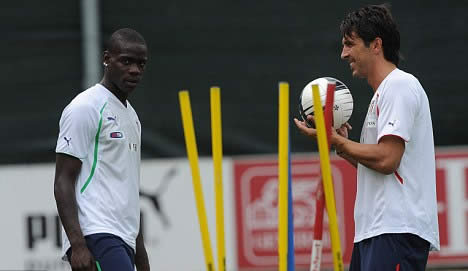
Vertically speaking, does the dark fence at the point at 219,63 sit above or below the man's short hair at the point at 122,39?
below

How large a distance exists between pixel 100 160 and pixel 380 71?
A: 1.22 meters

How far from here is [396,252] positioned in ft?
13.8

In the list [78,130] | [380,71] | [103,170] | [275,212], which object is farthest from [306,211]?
[78,130]

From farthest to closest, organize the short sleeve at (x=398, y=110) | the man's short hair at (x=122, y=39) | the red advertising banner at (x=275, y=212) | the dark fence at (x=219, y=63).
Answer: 1. the dark fence at (x=219, y=63)
2. the red advertising banner at (x=275, y=212)
3. the man's short hair at (x=122, y=39)
4. the short sleeve at (x=398, y=110)

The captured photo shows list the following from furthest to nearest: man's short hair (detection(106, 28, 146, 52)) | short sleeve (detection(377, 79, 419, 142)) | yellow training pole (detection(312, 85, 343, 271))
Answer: man's short hair (detection(106, 28, 146, 52)), short sleeve (detection(377, 79, 419, 142)), yellow training pole (detection(312, 85, 343, 271))

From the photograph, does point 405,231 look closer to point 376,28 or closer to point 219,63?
point 376,28

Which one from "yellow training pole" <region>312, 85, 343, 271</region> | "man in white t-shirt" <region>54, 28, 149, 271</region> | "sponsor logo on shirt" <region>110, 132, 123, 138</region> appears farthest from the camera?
"sponsor logo on shirt" <region>110, 132, 123, 138</region>

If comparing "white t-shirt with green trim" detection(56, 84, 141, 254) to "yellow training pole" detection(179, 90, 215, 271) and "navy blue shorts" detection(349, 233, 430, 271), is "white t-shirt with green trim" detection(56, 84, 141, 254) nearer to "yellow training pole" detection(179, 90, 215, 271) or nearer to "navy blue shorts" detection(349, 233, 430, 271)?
"yellow training pole" detection(179, 90, 215, 271)

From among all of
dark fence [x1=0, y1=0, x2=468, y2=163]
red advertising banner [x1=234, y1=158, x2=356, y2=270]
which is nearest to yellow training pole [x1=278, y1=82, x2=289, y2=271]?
red advertising banner [x1=234, y1=158, x2=356, y2=270]

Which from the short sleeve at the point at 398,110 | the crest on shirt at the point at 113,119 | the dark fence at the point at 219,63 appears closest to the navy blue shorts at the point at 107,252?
the crest on shirt at the point at 113,119

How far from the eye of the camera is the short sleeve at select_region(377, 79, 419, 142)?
4152 mm

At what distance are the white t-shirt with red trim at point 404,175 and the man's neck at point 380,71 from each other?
4cm

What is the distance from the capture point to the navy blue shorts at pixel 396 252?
4199 millimetres

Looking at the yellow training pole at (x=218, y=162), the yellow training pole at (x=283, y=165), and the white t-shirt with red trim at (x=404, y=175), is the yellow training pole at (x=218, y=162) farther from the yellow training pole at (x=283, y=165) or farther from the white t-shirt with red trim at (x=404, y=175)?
the white t-shirt with red trim at (x=404, y=175)
